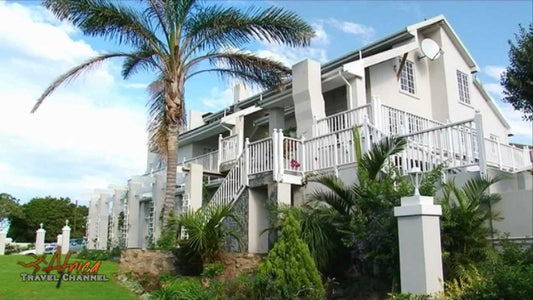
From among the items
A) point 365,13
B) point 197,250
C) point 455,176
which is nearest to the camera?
point 455,176

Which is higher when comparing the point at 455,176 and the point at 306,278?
the point at 455,176

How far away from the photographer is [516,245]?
26.0 feet

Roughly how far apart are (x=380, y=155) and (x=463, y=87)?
12428mm

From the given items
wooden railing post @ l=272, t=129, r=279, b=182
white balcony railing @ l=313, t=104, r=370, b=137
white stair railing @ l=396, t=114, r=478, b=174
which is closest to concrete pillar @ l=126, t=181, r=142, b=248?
white balcony railing @ l=313, t=104, r=370, b=137

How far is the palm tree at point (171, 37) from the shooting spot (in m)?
13.1

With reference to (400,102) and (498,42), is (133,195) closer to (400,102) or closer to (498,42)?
(400,102)

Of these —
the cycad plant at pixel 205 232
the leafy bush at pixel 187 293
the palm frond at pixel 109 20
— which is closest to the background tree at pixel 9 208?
the palm frond at pixel 109 20

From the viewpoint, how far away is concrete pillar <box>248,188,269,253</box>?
1247 centimetres

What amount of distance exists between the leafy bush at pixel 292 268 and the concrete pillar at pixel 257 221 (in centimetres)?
350

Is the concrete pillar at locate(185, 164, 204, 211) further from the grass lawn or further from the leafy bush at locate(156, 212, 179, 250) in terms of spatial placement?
the grass lawn

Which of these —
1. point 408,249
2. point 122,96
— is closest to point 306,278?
point 408,249

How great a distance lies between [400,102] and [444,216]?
10.1 m

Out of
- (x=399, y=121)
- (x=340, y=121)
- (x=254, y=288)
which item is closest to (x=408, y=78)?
(x=340, y=121)

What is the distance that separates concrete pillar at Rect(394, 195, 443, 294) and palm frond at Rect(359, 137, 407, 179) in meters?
2.22
